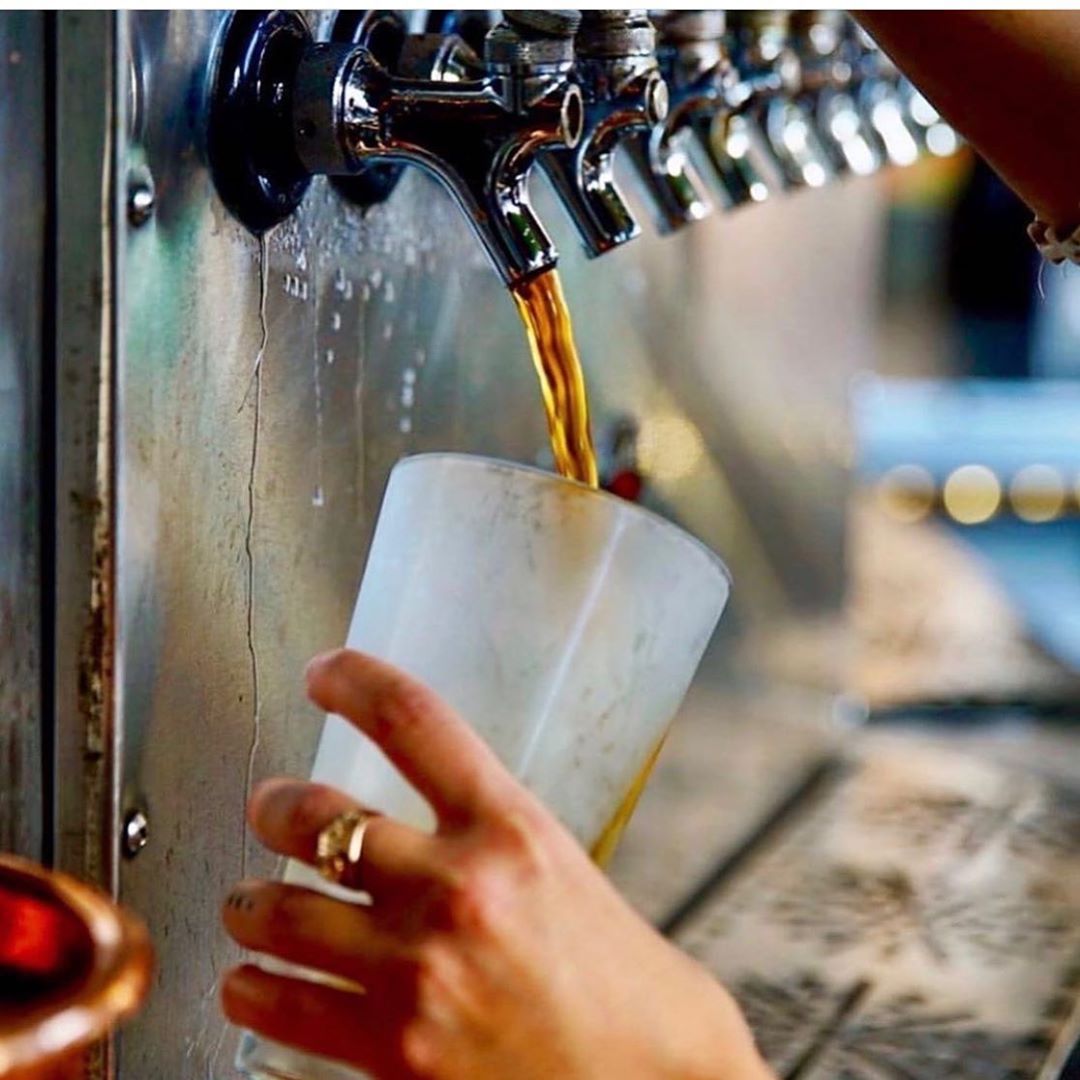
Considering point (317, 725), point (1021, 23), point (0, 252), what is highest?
point (1021, 23)

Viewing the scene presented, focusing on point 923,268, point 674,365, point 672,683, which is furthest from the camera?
point 923,268

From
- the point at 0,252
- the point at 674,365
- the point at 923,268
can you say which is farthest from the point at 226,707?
the point at 923,268

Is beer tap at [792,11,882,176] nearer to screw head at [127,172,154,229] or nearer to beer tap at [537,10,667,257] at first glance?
beer tap at [537,10,667,257]

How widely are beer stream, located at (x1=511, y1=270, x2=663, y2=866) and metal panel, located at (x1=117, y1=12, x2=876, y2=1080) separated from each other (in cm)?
13

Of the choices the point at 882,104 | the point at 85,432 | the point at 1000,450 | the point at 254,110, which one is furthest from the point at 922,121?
the point at 1000,450

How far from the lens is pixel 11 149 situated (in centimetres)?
69

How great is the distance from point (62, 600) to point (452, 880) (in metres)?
0.26

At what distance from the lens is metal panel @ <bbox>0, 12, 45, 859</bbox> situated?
69cm

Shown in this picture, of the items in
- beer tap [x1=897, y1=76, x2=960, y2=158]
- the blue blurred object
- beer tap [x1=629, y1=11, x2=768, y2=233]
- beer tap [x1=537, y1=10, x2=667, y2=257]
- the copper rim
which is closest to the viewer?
the copper rim

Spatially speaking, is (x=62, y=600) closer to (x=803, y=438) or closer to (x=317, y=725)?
(x=317, y=725)

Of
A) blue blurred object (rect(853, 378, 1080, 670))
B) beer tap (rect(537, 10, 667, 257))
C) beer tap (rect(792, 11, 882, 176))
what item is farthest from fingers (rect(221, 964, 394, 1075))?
blue blurred object (rect(853, 378, 1080, 670))

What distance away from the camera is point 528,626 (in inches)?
25.6

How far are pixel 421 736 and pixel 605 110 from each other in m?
0.43

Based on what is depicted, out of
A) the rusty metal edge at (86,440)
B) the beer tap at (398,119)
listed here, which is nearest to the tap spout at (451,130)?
the beer tap at (398,119)
